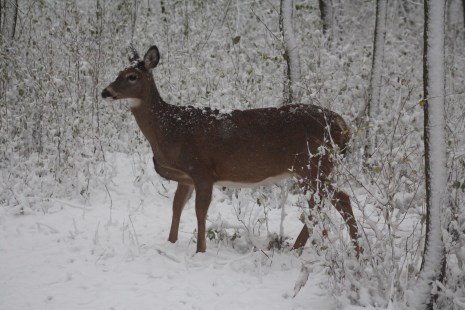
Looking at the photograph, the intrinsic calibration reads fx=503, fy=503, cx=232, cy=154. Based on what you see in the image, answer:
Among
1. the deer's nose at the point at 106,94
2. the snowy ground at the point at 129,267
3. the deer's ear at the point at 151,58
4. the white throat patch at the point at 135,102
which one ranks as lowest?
the snowy ground at the point at 129,267

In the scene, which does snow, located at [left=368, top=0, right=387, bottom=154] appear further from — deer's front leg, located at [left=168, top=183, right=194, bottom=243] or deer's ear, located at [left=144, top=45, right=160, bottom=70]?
deer's ear, located at [left=144, top=45, right=160, bottom=70]

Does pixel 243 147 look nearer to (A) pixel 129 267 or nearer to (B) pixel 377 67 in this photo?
(A) pixel 129 267

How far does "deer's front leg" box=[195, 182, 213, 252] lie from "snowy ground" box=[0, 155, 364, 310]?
139mm

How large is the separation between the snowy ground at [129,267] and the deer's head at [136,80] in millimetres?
1562

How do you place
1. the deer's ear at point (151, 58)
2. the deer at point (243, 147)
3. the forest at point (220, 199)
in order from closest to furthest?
the forest at point (220, 199) → the deer at point (243, 147) → the deer's ear at point (151, 58)

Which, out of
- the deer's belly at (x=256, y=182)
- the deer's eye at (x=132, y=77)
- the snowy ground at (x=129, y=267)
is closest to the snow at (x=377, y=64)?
the snowy ground at (x=129, y=267)

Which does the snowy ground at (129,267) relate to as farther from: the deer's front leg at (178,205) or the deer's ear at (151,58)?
the deer's ear at (151,58)

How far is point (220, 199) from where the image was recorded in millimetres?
7391

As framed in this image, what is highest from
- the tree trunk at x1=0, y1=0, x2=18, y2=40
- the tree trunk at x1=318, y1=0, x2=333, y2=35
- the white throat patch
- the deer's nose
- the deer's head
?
the tree trunk at x1=318, y1=0, x2=333, y2=35

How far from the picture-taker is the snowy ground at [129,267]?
14.4 ft

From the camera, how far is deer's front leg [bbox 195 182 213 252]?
5406 millimetres

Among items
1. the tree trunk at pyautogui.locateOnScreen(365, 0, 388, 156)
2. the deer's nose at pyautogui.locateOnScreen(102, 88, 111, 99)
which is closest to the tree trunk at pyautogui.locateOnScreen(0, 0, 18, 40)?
the deer's nose at pyautogui.locateOnScreen(102, 88, 111, 99)

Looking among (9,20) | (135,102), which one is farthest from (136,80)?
(9,20)

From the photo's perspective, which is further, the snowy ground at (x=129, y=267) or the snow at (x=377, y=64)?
the snow at (x=377, y=64)
